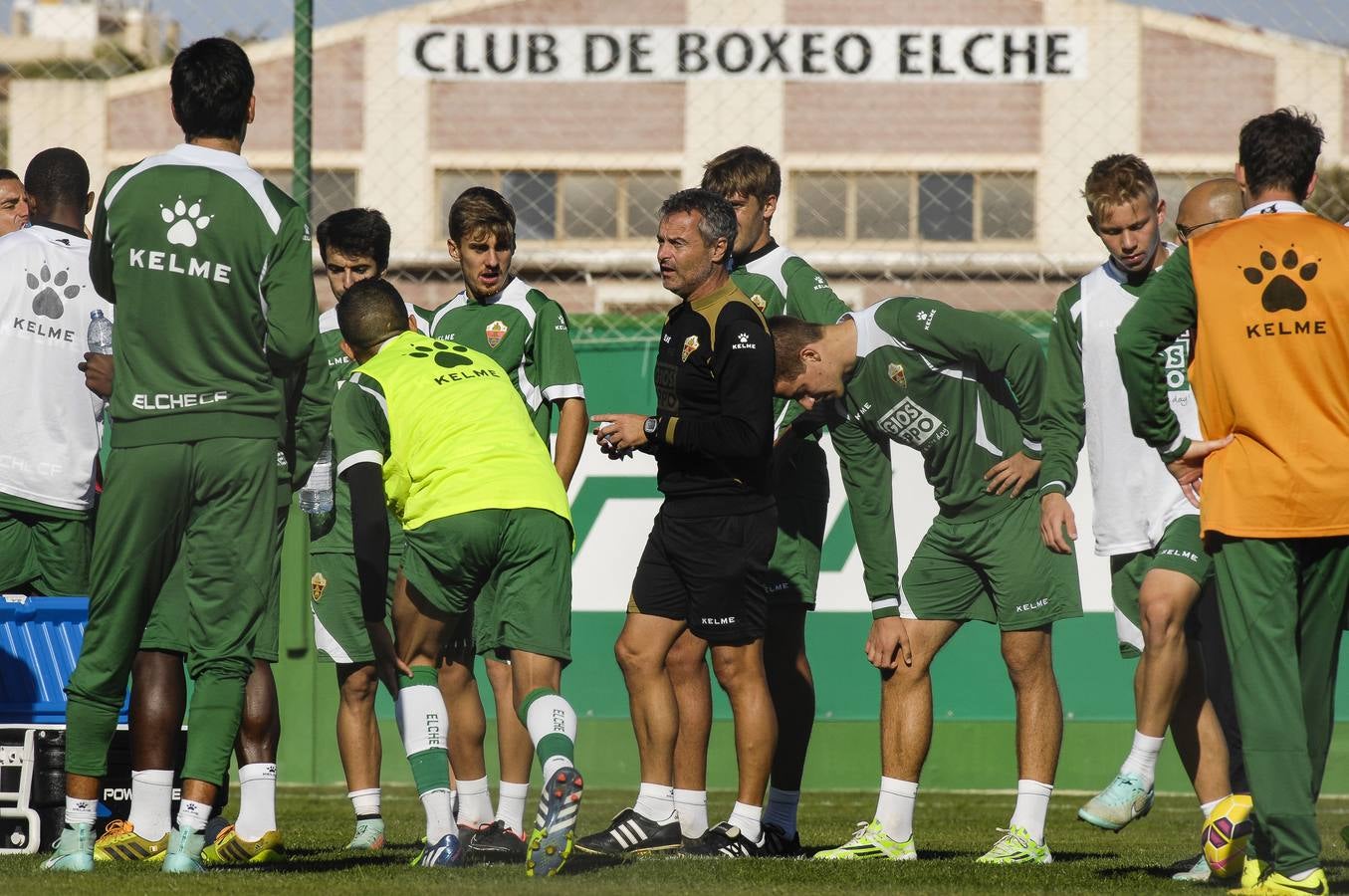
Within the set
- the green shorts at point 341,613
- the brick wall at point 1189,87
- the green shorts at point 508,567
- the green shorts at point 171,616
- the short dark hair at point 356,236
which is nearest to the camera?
the green shorts at point 508,567

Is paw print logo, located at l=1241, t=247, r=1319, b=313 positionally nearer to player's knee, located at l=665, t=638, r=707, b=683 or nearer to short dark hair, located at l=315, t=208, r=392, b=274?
player's knee, located at l=665, t=638, r=707, b=683

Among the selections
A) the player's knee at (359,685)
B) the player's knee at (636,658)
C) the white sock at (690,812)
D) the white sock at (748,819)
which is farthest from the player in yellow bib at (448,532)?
the player's knee at (359,685)

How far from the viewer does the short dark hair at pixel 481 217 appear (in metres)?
6.99

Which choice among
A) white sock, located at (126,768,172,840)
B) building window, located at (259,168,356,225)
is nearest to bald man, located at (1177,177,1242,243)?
white sock, located at (126,768,172,840)

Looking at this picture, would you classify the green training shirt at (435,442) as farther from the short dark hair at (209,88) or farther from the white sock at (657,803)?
the white sock at (657,803)

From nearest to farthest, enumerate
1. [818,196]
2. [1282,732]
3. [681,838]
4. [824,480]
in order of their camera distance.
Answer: [1282,732] → [681,838] → [824,480] → [818,196]

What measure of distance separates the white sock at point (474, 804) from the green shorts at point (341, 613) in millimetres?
626

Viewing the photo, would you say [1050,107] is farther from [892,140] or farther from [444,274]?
[444,274]

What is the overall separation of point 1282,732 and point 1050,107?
87.9 ft

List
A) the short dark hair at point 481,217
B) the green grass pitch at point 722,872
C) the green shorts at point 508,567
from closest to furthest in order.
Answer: the green grass pitch at point 722,872
the green shorts at point 508,567
the short dark hair at point 481,217

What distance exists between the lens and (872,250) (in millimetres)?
23828

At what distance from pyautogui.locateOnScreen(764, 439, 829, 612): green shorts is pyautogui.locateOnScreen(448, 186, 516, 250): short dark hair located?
4.37ft

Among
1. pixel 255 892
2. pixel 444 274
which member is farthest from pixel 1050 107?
pixel 255 892

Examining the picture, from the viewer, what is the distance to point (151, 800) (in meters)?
5.76
